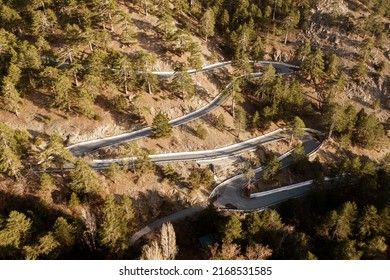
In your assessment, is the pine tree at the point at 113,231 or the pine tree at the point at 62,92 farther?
the pine tree at the point at 62,92

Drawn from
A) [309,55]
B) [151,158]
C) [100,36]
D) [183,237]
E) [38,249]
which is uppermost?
[100,36]

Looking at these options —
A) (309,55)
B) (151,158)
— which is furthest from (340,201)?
(309,55)

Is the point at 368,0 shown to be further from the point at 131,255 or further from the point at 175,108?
the point at 131,255

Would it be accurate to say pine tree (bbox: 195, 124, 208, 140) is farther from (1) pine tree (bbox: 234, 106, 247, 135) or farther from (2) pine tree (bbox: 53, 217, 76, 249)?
(2) pine tree (bbox: 53, 217, 76, 249)

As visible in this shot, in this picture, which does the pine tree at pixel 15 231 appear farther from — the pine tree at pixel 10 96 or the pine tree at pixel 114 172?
the pine tree at pixel 10 96

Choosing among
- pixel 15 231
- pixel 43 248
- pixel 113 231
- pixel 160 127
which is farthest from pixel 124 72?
pixel 43 248

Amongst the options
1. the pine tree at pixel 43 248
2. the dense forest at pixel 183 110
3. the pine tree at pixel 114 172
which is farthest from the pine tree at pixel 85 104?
the pine tree at pixel 43 248

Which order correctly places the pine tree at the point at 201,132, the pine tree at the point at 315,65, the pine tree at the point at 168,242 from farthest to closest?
the pine tree at the point at 315,65 < the pine tree at the point at 201,132 < the pine tree at the point at 168,242

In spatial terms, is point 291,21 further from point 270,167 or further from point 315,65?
point 270,167
